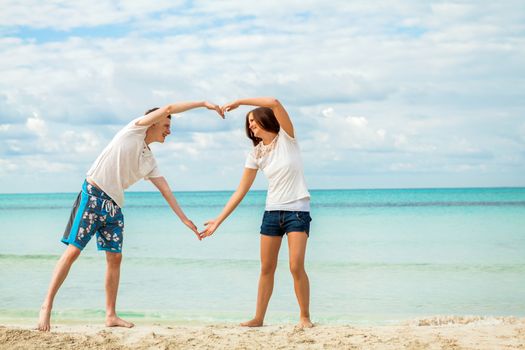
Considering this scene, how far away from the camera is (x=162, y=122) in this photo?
202 inches

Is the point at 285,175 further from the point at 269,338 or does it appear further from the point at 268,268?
the point at 269,338

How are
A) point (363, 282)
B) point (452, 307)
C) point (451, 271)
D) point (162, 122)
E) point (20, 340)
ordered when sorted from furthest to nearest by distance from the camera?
point (451, 271) → point (363, 282) → point (452, 307) → point (162, 122) → point (20, 340)

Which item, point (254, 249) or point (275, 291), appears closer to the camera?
point (275, 291)

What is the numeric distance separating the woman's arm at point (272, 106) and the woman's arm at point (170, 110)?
0.11 m

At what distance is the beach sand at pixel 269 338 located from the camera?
15.3 feet

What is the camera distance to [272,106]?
4914mm

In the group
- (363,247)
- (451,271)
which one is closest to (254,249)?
(363,247)

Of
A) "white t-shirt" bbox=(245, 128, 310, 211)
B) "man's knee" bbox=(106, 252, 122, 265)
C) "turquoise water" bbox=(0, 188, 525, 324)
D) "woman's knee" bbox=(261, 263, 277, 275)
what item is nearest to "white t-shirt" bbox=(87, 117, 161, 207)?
"man's knee" bbox=(106, 252, 122, 265)

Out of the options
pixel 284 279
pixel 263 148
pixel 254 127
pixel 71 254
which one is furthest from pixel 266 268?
pixel 284 279

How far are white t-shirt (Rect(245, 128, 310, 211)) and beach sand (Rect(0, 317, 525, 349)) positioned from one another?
101 cm

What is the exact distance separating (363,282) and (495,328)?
4.84 m

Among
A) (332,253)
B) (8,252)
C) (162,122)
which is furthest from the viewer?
(8,252)

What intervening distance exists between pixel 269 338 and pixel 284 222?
35.2 inches

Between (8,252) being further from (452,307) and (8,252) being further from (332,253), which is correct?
(452,307)
